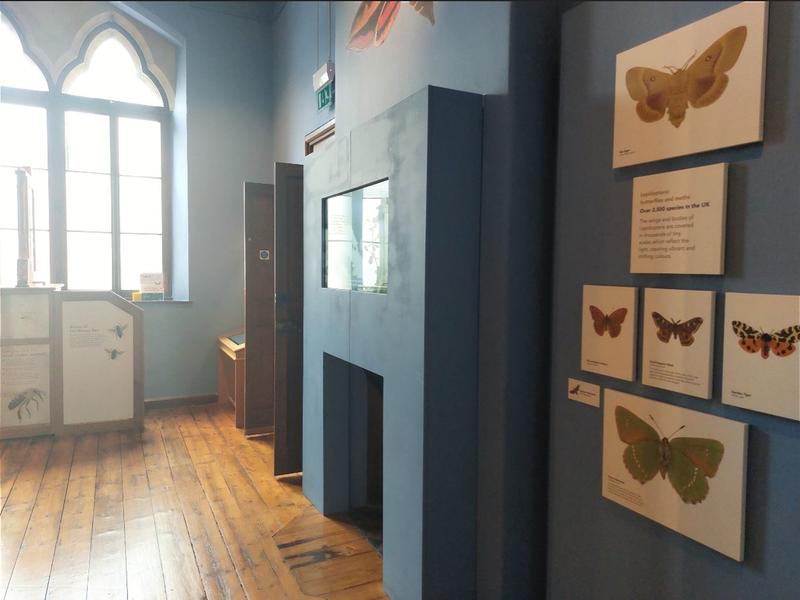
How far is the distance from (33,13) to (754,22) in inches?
40.9

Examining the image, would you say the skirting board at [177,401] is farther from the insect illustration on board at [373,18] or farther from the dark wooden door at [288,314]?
the insect illustration on board at [373,18]

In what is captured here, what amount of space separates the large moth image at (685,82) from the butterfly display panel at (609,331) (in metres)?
0.37

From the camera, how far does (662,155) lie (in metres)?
1.08

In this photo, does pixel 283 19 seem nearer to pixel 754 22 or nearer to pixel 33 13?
pixel 33 13

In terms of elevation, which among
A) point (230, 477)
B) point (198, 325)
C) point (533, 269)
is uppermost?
point (533, 269)

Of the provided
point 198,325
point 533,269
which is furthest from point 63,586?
point 533,269

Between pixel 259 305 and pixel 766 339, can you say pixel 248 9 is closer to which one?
pixel 766 339

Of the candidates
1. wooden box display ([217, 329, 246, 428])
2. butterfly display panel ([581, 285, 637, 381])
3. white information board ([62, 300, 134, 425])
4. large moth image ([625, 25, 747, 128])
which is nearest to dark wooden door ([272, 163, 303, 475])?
wooden box display ([217, 329, 246, 428])

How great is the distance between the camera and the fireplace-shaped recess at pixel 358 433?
7.06 feet

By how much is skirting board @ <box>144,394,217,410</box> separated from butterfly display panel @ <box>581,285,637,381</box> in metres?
2.78

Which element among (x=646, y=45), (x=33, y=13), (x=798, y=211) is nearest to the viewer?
(x=33, y=13)

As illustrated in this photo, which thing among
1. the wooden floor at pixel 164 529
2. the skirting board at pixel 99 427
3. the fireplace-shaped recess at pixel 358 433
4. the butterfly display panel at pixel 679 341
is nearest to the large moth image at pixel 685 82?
the butterfly display panel at pixel 679 341

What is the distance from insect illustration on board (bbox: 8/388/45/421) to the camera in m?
2.92

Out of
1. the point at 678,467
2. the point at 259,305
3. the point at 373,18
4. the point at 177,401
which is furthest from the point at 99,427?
the point at 373,18
